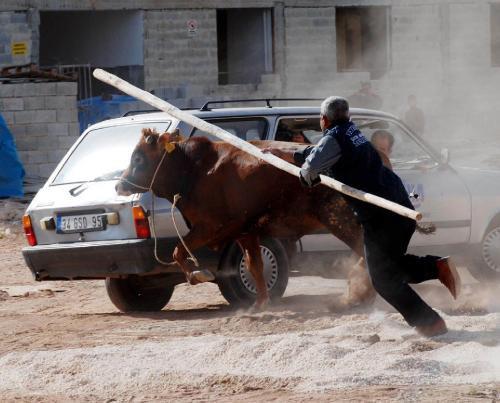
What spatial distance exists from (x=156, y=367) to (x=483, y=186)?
194 inches

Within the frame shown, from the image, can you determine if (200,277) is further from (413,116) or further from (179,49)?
(179,49)

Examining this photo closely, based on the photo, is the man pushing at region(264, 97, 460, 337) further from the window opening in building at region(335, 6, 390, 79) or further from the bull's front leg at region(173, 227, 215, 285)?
the window opening in building at region(335, 6, 390, 79)

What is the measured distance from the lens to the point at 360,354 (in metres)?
7.72

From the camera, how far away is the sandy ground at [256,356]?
7.09 metres

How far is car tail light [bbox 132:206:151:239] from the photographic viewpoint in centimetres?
1002

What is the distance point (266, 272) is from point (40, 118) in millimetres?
12584

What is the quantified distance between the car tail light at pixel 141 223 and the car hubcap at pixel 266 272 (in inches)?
36.1

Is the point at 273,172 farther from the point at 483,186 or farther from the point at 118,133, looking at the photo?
the point at 483,186

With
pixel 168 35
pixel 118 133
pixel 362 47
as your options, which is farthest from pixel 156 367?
pixel 362 47

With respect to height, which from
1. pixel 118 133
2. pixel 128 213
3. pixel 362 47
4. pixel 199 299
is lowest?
pixel 199 299

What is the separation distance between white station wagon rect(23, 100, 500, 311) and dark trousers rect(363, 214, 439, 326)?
2.29 m

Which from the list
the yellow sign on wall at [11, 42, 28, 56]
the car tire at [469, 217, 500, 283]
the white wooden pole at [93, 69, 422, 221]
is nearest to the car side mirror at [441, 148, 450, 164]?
the car tire at [469, 217, 500, 283]

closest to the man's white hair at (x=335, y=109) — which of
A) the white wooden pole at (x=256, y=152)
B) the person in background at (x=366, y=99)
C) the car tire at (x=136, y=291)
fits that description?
the white wooden pole at (x=256, y=152)

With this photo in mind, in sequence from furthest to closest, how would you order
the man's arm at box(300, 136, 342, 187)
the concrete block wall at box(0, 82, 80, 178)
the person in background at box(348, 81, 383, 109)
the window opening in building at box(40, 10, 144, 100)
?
the window opening in building at box(40, 10, 144, 100)
the person in background at box(348, 81, 383, 109)
the concrete block wall at box(0, 82, 80, 178)
the man's arm at box(300, 136, 342, 187)
